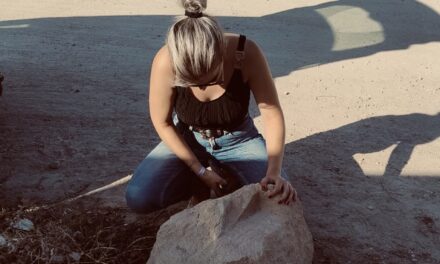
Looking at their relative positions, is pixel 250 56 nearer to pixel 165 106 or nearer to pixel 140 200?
pixel 165 106

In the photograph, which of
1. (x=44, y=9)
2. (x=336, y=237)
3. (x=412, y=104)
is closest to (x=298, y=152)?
(x=336, y=237)

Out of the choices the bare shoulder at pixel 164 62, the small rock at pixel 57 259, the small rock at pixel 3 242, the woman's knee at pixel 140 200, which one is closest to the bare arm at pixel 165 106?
the bare shoulder at pixel 164 62

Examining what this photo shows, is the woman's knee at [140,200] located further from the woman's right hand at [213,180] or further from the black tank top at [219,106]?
the black tank top at [219,106]

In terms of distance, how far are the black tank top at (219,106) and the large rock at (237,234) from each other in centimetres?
52

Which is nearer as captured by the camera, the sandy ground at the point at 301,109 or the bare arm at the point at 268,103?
the bare arm at the point at 268,103

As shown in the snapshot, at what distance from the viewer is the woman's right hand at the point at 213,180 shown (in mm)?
3090

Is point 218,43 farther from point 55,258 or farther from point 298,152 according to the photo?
point 298,152

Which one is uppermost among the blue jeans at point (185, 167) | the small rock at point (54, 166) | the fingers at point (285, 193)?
the fingers at point (285, 193)

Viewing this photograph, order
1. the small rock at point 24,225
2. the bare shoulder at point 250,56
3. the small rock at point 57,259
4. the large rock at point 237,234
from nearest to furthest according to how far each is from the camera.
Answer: the large rock at point 237,234 → the small rock at point 57,259 → the bare shoulder at point 250,56 → the small rock at point 24,225

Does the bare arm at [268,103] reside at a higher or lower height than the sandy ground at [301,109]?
higher

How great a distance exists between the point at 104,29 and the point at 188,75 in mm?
4872

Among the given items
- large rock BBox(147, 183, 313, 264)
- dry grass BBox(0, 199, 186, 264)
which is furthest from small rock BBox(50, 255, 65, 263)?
large rock BBox(147, 183, 313, 264)

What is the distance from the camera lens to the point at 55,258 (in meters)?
2.80

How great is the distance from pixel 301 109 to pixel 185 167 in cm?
203
